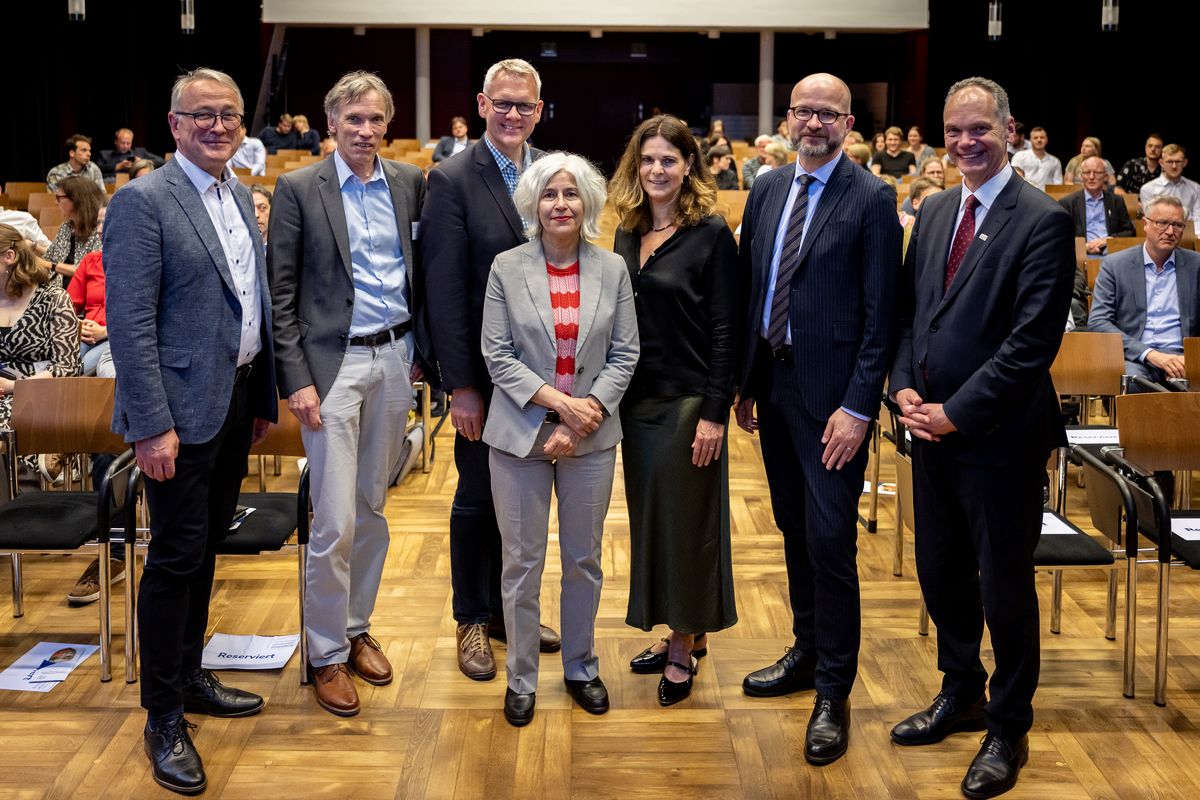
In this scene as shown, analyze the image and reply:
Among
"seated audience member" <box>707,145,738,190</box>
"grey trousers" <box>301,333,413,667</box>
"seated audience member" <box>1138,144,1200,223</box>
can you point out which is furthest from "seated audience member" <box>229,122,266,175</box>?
"grey trousers" <box>301,333,413,667</box>

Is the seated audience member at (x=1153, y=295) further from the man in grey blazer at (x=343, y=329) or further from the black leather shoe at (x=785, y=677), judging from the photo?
the man in grey blazer at (x=343, y=329)

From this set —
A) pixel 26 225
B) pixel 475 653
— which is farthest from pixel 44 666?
pixel 26 225

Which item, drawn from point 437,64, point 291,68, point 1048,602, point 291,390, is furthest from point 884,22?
point 291,390

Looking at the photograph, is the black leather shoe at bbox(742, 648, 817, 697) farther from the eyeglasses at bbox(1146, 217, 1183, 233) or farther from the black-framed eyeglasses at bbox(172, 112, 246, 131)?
the eyeglasses at bbox(1146, 217, 1183, 233)

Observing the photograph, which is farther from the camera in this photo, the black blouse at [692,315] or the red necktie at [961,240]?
the black blouse at [692,315]

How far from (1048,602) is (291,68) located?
1919 cm

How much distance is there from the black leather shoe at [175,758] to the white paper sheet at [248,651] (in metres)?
0.51

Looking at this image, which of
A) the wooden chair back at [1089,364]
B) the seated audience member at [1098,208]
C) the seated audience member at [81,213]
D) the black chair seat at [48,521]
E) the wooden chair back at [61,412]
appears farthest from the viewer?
the seated audience member at [1098,208]

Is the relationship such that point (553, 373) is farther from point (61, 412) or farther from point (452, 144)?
point (452, 144)

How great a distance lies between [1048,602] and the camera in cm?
410

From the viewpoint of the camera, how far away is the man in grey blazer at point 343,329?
318cm

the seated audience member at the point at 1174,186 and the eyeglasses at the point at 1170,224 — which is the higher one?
the seated audience member at the point at 1174,186

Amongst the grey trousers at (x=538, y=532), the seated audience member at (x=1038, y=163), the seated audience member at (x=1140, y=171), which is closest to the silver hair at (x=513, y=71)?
the grey trousers at (x=538, y=532)

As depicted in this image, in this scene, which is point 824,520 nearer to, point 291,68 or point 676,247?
point 676,247
